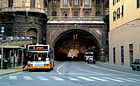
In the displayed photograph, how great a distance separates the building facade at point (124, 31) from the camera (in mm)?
44134

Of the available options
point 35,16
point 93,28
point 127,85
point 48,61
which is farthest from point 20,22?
point 127,85

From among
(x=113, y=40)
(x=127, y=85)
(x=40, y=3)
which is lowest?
(x=127, y=85)

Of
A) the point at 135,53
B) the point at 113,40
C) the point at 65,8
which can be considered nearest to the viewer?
the point at 135,53

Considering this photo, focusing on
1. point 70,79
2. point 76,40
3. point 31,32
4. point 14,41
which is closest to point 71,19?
point 31,32

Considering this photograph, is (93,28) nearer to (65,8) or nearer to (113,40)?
(65,8)

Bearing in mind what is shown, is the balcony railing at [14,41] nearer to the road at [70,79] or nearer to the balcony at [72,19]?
the road at [70,79]

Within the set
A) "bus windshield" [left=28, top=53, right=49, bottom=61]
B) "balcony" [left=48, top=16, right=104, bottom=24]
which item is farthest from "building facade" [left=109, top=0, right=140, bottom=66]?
"balcony" [left=48, top=16, right=104, bottom=24]

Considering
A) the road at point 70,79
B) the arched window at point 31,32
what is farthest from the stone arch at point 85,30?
the road at point 70,79

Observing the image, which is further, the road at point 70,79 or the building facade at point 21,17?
the building facade at point 21,17

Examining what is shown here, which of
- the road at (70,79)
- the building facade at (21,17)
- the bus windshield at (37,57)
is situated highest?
the building facade at (21,17)

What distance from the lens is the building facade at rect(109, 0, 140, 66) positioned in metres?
44.1

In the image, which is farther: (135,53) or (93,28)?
(93,28)

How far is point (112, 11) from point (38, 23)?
16594 millimetres

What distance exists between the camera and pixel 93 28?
8119 centimetres
